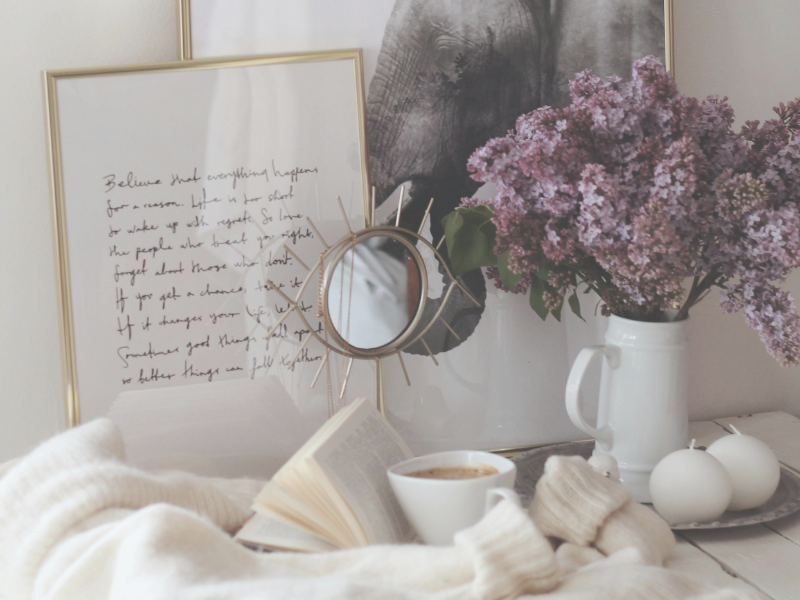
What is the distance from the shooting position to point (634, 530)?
586 millimetres

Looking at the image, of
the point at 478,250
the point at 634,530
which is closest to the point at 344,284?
the point at 478,250

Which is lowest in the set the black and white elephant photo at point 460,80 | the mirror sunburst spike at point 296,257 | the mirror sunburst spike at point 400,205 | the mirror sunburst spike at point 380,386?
the mirror sunburst spike at point 380,386

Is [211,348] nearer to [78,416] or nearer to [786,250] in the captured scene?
[78,416]

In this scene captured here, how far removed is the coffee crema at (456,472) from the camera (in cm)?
63

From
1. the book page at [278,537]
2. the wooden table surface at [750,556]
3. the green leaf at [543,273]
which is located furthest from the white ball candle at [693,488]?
the book page at [278,537]

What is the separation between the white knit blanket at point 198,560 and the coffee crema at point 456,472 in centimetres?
10

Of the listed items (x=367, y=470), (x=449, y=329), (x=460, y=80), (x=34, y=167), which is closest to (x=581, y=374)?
(x=449, y=329)

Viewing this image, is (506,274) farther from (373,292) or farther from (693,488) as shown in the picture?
(693,488)

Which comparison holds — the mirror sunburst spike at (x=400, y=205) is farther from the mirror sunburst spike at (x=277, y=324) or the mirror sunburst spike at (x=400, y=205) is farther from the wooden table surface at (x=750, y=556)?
the wooden table surface at (x=750, y=556)

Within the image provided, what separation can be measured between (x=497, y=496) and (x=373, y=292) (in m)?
0.31

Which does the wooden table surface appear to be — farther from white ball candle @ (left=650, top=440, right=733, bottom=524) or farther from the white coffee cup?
the white coffee cup

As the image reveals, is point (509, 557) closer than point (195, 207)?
Yes

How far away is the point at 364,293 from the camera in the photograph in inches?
31.4

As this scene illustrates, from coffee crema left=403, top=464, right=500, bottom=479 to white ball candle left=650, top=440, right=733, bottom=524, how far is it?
193mm
